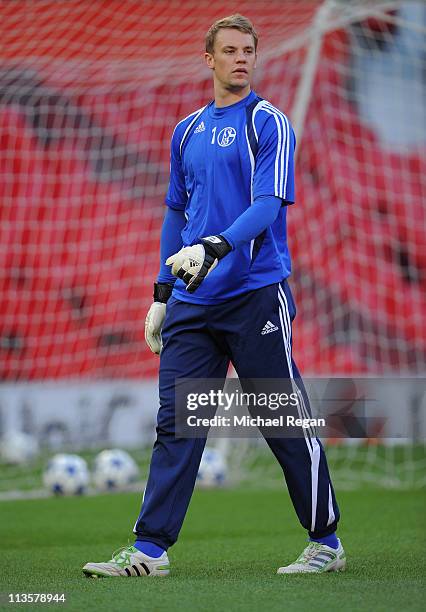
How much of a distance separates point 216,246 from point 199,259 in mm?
64

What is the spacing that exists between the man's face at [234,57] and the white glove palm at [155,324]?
78 cm

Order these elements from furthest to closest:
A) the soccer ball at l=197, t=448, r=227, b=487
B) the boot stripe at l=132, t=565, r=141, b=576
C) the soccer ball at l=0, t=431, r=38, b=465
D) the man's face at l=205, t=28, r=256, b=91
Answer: the soccer ball at l=0, t=431, r=38, b=465
the soccer ball at l=197, t=448, r=227, b=487
the man's face at l=205, t=28, r=256, b=91
the boot stripe at l=132, t=565, r=141, b=576

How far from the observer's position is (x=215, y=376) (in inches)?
146

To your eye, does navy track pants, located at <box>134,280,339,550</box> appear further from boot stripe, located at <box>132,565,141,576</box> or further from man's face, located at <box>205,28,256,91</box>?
man's face, located at <box>205,28,256,91</box>

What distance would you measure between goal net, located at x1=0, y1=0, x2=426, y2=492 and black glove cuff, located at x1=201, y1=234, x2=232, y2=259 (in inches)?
217

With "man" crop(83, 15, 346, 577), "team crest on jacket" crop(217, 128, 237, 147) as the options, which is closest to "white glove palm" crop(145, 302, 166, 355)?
"man" crop(83, 15, 346, 577)

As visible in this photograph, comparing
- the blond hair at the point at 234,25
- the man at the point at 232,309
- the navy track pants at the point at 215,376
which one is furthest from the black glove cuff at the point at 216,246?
the blond hair at the point at 234,25

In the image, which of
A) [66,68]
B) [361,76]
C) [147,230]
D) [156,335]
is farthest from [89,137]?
[156,335]

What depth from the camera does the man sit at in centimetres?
358

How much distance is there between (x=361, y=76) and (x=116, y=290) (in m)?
3.51

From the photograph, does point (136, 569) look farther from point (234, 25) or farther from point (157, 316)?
point (234, 25)

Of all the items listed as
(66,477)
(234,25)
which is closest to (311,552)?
(234,25)

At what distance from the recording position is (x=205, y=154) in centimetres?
365

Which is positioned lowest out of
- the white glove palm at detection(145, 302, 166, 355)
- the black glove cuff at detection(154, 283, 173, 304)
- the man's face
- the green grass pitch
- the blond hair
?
the green grass pitch
